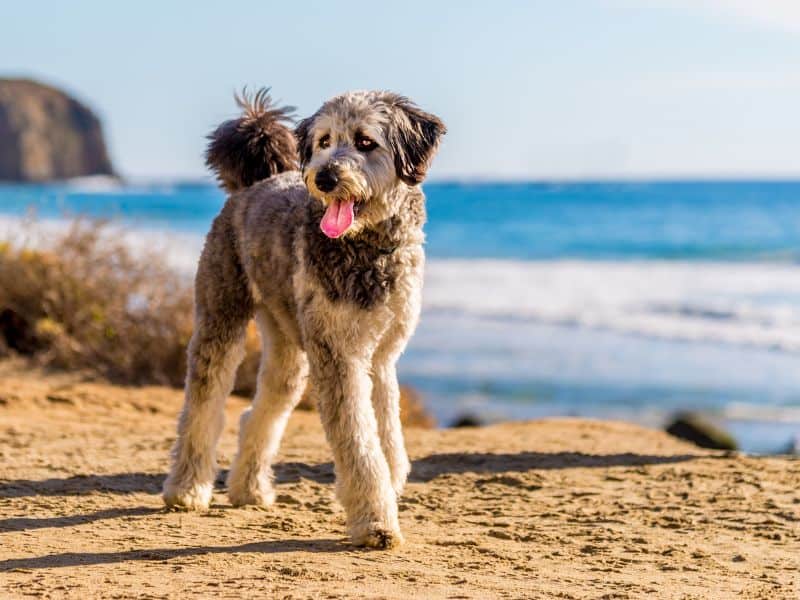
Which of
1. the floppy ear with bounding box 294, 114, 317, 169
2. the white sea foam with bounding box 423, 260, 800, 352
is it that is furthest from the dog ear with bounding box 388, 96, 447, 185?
the white sea foam with bounding box 423, 260, 800, 352

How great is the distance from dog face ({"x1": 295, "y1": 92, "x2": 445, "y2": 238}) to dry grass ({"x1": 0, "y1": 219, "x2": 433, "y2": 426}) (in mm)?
6115

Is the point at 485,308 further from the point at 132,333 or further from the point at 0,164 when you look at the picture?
the point at 0,164

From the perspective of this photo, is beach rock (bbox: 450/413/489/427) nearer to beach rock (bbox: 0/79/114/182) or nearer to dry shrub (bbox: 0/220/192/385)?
dry shrub (bbox: 0/220/192/385)

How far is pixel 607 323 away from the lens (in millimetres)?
20234

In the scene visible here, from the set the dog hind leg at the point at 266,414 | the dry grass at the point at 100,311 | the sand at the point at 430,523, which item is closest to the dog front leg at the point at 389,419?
the sand at the point at 430,523

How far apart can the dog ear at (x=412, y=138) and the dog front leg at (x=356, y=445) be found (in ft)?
3.24

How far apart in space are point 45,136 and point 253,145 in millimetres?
129029

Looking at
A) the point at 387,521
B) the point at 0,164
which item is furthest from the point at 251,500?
the point at 0,164

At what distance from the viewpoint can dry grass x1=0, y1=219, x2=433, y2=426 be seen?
39.9 ft

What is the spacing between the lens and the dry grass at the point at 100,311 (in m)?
12.1

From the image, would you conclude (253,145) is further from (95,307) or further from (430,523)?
(95,307)

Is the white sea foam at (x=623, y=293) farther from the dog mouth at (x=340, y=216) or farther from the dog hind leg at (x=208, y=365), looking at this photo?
the dog mouth at (x=340, y=216)

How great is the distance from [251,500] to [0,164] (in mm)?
126096

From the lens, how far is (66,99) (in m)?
135
